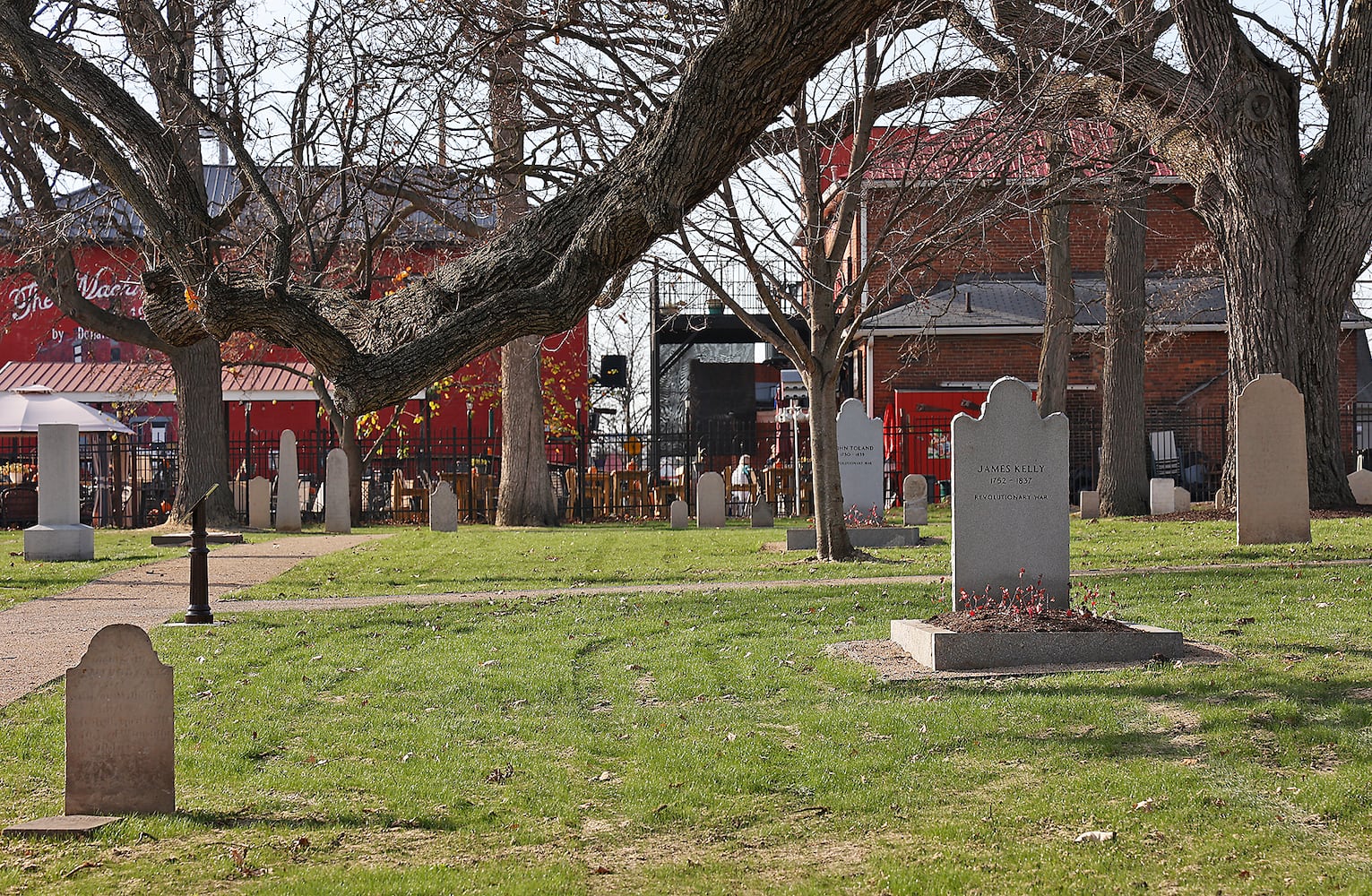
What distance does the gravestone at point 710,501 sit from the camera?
2419 centimetres

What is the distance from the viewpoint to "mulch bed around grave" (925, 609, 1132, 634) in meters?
8.95

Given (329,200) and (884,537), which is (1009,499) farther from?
(329,200)

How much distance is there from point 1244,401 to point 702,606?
6.51 meters

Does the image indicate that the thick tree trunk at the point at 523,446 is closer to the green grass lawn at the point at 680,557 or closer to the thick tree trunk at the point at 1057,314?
the green grass lawn at the point at 680,557

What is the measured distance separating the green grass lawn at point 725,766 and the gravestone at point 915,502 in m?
9.71

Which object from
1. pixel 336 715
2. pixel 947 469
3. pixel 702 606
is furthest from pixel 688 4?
pixel 947 469

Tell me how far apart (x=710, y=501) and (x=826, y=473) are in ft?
27.5

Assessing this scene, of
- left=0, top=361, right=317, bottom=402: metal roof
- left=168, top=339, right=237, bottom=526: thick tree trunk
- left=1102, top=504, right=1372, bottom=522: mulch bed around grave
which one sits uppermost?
left=0, top=361, right=317, bottom=402: metal roof

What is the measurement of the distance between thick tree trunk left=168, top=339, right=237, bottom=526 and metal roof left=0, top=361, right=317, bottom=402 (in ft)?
21.6

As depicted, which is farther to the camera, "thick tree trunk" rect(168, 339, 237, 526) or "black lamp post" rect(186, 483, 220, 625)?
"thick tree trunk" rect(168, 339, 237, 526)

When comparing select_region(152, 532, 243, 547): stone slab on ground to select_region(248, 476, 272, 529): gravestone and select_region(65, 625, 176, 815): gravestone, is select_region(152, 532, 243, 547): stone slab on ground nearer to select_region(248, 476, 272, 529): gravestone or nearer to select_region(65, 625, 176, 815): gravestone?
select_region(248, 476, 272, 529): gravestone

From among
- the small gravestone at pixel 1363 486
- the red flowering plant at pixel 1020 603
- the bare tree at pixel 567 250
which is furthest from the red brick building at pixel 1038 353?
the bare tree at pixel 567 250

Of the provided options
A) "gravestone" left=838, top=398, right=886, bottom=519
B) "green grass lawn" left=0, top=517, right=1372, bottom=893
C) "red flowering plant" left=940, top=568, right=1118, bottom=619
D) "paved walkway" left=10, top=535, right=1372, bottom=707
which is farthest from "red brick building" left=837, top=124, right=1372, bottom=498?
"green grass lawn" left=0, top=517, right=1372, bottom=893

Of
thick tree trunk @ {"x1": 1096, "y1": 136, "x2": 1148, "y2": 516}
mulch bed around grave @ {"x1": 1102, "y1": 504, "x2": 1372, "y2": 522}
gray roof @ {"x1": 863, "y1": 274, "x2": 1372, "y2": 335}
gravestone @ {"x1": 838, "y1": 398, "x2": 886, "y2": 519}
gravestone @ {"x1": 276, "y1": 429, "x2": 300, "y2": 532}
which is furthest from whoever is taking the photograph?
gray roof @ {"x1": 863, "y1": 274, "x2": 1372, "y2": 335}
